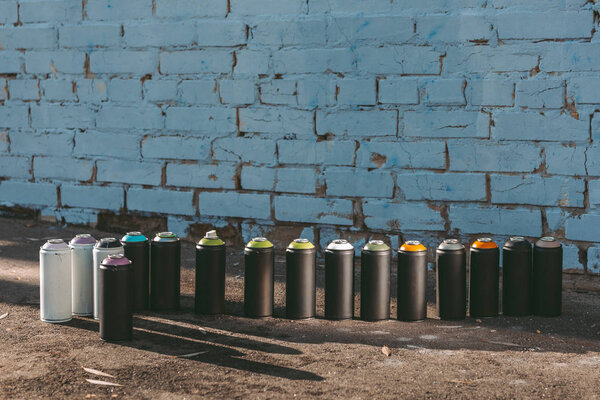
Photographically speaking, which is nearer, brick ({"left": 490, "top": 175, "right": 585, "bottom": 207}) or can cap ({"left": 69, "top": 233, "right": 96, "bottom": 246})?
can cap ({"left": 69, "top": 233, "right": 96, "bottom": 246})

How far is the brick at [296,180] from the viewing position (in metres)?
6.42

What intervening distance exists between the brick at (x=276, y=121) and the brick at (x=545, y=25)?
1626 millimetres

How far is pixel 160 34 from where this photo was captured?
679 cm

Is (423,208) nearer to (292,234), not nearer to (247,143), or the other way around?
(292,234)

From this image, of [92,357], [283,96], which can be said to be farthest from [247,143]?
[92,357]

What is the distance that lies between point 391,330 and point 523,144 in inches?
77.8

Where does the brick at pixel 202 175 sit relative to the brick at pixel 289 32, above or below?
below

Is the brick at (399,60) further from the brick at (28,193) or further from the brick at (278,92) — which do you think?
the brick at (28,193)

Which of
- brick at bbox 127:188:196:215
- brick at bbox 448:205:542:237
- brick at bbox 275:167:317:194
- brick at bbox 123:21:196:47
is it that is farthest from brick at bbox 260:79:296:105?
brick at bbox 448:205:542:237

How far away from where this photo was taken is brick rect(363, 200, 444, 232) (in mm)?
6129

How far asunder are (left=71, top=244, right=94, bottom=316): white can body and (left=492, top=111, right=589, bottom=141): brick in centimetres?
305

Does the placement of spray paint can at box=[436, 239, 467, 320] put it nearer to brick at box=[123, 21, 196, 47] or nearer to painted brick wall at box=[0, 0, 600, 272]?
painted brick wall at box=[0, 0, 600, 272]

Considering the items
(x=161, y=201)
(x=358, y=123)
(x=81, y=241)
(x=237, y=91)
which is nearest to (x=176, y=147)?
(x=161, y=201)

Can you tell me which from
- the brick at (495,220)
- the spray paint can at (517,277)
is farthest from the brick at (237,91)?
the spray paint can at (517,277)
